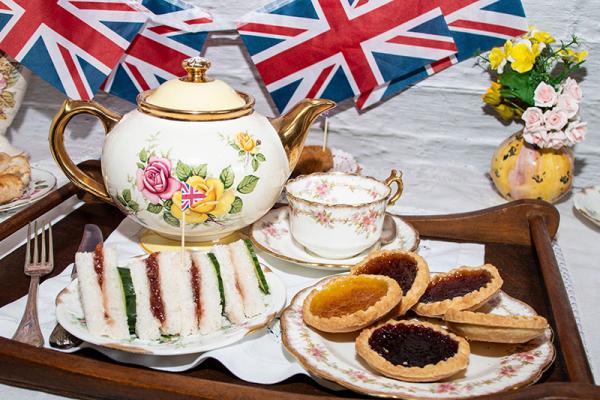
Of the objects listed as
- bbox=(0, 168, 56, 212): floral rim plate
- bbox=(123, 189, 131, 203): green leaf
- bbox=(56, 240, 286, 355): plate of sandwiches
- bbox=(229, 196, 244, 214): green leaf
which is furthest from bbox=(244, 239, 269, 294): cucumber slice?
bbox=(0, 168, 56, 212): floral rim plate

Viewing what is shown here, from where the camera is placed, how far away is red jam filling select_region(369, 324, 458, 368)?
2.37 feet

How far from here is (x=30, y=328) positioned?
80 centimetres

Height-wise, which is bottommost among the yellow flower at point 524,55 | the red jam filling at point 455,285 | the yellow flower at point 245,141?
Result: the red jam filling at point 455,285

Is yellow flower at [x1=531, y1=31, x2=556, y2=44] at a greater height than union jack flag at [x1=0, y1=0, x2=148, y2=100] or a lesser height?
lesser

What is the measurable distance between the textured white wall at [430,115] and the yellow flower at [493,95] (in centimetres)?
6

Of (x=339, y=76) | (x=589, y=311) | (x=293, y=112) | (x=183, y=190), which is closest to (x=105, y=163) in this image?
(x=183, y=190)

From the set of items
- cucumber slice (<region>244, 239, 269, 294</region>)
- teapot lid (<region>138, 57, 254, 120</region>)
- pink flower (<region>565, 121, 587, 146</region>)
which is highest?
teapot lid (<region>138, 57, 254, 120</region>)

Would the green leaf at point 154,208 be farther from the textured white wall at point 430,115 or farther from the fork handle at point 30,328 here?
the textured white wall at point 430,115

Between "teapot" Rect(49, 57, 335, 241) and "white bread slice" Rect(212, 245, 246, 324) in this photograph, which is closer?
"white bread slice" Rect(212, 245, 246, 324)

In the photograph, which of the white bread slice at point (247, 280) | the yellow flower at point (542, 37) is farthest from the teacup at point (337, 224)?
the yellow flower at point (542, 37)

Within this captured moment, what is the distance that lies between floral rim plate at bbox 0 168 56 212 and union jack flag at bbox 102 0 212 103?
245mm

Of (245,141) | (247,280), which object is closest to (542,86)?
(245,141)

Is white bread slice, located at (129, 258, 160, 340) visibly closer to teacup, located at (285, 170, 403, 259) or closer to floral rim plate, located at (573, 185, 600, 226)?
teacup, located at (285, 170, 403, 259)

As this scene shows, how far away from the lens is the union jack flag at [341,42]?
1.37 meters
